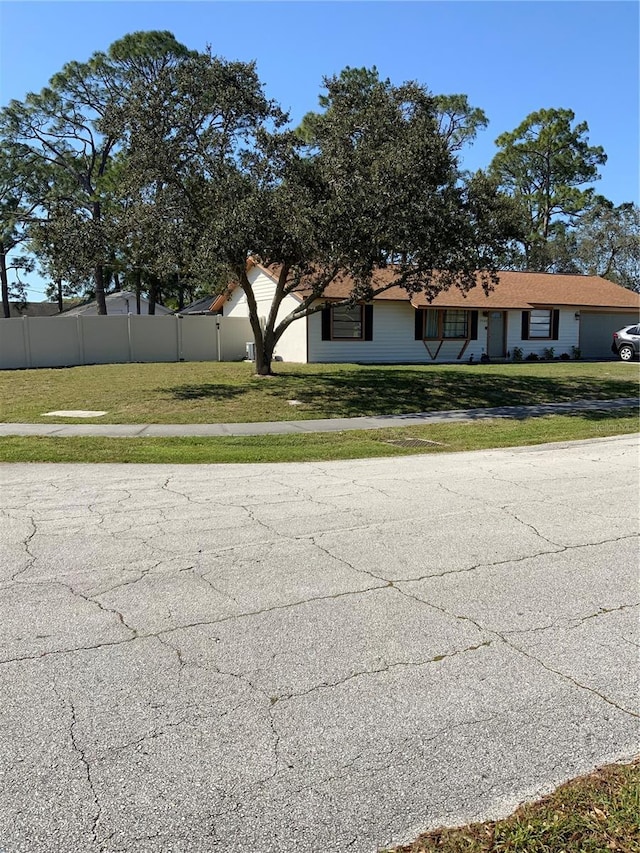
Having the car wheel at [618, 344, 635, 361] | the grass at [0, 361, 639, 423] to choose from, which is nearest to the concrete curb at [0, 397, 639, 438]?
the grass at [0, 361, 639, 423]

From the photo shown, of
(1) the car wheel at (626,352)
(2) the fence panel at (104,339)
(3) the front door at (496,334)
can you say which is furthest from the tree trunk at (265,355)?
(1) the car wheel at (626,352)

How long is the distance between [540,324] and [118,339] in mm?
20061

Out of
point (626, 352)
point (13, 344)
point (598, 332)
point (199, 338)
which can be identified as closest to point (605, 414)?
point (626, 352)

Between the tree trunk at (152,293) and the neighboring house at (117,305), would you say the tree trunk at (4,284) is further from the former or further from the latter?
the tree trunk at (152,293)

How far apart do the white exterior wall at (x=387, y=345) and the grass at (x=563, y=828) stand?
24560 millimetres

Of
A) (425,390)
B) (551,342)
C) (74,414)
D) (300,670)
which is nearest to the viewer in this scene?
(300,670)

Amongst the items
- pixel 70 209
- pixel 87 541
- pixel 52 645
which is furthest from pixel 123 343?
pixel 52 645

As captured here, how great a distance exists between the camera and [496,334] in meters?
31.6

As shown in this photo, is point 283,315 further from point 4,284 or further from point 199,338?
point 4,284

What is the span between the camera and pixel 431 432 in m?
13.0

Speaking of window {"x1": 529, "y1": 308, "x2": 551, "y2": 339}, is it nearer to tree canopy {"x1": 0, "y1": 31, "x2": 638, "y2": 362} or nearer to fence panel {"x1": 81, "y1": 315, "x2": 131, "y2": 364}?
tree canopy {"x1": 0, "y1": 31, "x2": 638, "y2": 362}

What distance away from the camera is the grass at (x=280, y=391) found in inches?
586

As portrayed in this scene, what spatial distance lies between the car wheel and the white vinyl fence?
17491 mm

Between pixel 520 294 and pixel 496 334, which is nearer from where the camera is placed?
pixel 496 334
